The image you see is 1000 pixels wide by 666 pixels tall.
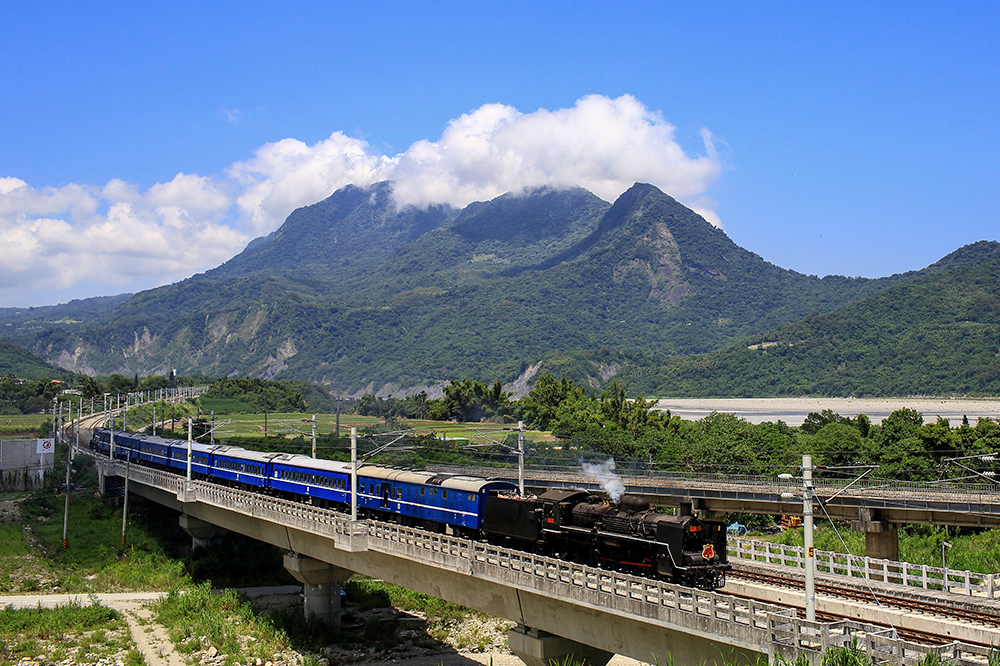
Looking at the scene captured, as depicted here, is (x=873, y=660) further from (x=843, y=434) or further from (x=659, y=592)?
(x=843, y=434)

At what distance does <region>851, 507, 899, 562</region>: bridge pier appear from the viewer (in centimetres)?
4684

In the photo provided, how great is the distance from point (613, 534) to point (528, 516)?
4.10 meters

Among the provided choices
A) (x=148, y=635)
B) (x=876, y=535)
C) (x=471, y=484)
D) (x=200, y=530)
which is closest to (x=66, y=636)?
(x=148, y=635)

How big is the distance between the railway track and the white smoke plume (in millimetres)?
5551

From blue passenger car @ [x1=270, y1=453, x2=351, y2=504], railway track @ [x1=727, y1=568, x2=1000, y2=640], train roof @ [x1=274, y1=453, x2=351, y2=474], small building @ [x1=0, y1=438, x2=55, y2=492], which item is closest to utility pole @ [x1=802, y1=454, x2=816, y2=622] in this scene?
railway track @ [x1=727, y1=568, x2=1000, y2=640]

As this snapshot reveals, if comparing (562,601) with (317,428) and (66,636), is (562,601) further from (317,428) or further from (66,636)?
(317,428)

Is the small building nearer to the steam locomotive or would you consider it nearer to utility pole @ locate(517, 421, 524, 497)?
the steam locomotive

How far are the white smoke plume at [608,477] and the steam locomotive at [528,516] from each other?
1734mm

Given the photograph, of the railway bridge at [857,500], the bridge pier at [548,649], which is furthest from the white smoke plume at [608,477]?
the bridge pier at [548,649]

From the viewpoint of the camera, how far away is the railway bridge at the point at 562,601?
1934 cm

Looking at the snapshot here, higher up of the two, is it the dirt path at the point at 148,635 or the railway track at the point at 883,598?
the railway track at the point at 883,598

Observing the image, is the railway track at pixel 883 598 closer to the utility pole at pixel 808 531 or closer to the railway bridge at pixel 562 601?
the railway bridge at pixel 562 601

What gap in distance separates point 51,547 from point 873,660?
5582 cm

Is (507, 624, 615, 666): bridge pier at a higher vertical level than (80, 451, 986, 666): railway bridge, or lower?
lower
